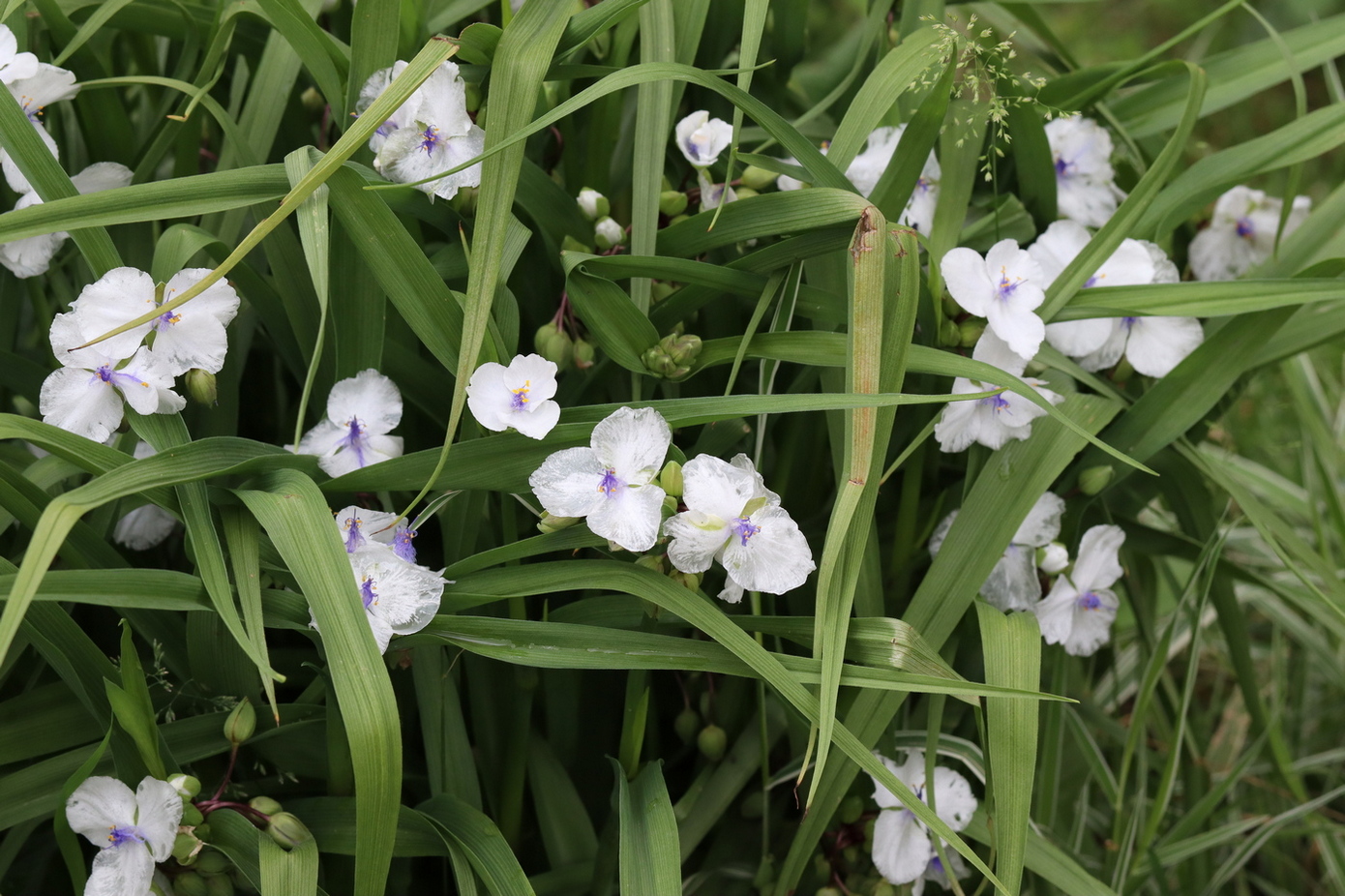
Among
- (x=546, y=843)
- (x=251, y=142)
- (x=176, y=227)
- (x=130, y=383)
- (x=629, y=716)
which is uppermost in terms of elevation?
(x=251, y=142)

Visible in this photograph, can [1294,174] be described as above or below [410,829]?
above

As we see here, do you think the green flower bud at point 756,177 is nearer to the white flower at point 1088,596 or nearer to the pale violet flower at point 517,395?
the pale violet flower at point 517,395

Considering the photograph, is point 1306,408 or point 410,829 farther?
point 1306,408

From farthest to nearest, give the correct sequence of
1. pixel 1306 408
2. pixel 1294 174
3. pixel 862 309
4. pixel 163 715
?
1. pixel 1306 408
2. pixel 1294 174
3. pixel 163 715
4. pixel 862 309

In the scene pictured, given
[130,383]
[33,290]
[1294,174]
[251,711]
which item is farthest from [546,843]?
Result: [1294,174]

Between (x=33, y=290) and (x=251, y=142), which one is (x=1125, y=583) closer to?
(x=251, y=142)

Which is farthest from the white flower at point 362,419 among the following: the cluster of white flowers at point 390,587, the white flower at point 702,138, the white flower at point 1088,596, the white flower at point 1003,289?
the white flower at point 1088,596

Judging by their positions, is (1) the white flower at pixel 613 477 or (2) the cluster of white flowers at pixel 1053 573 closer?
(1) the white flower at pixel 613 477
